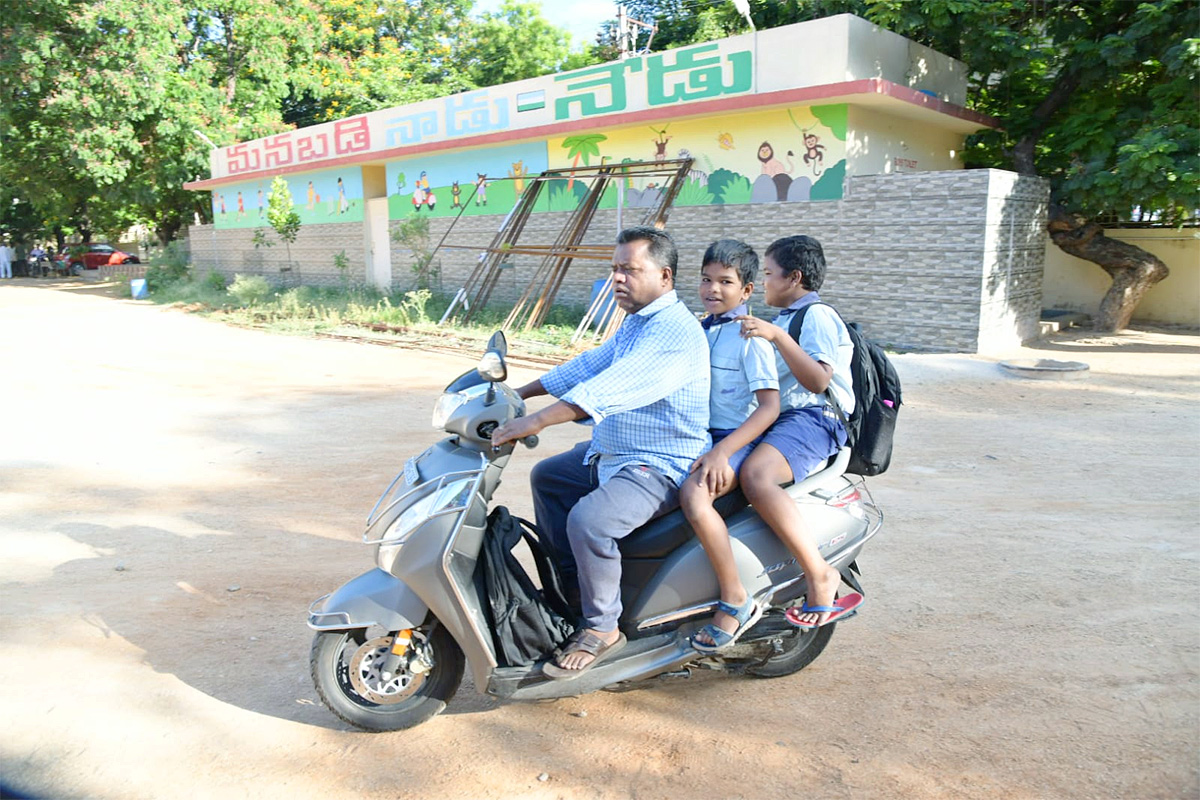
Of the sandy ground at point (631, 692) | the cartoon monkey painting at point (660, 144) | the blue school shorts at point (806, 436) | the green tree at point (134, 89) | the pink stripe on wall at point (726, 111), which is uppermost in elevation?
the green tree at point (134, 89)

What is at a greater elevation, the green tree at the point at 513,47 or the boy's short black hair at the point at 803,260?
the green tree at the point at 513,47

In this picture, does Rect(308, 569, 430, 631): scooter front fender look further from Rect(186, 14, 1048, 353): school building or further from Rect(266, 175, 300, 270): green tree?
Rect(266, 175, 300, 270): green tree

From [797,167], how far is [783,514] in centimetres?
1036

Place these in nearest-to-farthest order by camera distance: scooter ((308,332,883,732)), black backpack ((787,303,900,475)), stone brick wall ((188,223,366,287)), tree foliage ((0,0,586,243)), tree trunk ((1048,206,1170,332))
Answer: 1. scooter ((308,332,883,732))
2. black backpack ((787,303,900,475))
3. tree trunk ((1048,206,1170,332))
4. stone brick wall ((188,223,366,287))
5. tree foliage ((0,0,586,243))

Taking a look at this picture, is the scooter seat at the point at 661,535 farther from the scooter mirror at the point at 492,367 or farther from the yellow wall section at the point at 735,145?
the yellow wall section at the point at 735,145

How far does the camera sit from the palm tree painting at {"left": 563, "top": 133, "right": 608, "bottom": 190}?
1487 centimetres

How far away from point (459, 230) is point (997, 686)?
1593cm

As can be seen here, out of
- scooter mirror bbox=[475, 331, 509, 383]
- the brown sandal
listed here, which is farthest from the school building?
scooter mirror bbox=[475, 331, 509, 383]

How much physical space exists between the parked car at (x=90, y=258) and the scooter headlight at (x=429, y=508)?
3989 centimetres

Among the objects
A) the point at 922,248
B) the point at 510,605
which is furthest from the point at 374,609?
the point at 922,248

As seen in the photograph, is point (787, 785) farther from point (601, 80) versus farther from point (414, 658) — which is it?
point (601, 80)

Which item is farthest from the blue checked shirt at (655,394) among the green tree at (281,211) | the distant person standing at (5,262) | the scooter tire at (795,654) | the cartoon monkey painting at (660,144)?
the distant person standing at (5,262)

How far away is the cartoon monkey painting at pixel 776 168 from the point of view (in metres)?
12.5

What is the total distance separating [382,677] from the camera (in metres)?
2.97
